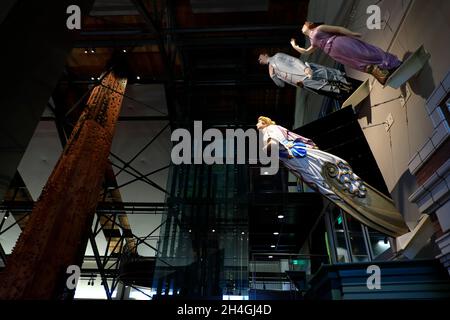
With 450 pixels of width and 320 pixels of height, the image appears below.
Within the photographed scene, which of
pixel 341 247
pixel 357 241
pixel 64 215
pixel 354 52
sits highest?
pixel 354 52

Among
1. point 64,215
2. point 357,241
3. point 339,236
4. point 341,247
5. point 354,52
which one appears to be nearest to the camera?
point 354,52

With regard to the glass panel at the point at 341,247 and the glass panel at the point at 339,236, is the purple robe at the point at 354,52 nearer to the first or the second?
the glass panel at the point at 339,236

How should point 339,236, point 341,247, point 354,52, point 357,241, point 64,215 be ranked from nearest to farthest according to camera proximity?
point 354,52, point 64,215, point 357,241, point 341,247, point 339,236

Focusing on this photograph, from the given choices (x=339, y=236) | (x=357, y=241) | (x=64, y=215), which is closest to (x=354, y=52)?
(x=357, y=241)

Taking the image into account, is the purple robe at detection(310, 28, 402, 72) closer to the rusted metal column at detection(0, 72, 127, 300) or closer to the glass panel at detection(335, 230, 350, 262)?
the glass panel at detection(335, 230, 350, 262)

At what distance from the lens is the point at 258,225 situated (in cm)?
1116

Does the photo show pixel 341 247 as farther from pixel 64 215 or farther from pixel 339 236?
pixel 64 215

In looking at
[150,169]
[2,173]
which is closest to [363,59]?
[2,173]

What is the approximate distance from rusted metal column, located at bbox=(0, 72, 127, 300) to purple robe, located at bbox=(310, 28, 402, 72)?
6229 millimetres

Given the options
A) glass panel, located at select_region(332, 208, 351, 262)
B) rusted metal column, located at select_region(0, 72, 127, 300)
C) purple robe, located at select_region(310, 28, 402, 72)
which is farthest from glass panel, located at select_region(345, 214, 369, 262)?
rusted metal column, located at select_region(0, 72, 127, 300)

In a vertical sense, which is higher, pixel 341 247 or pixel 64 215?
pixel 341 247

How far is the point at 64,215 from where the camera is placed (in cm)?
680

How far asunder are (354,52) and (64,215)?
6582mm

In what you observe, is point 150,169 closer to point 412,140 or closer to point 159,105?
point 159,105
